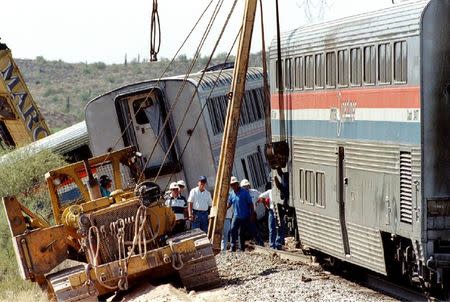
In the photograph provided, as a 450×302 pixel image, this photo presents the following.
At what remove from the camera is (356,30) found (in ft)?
63.5

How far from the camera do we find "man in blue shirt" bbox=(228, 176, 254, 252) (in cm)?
2694

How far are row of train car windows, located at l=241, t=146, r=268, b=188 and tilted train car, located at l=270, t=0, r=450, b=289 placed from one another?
10341 millimetres

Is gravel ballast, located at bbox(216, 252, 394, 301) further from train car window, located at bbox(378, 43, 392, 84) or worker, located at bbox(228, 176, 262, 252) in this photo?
train car window, located at bbox(378, 43, 392, 84)

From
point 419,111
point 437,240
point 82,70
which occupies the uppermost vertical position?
point 419,111

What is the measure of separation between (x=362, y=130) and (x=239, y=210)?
26.8ft

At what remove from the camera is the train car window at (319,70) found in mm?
20969

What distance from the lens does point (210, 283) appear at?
71.0ft

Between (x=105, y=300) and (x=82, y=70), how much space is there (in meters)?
93.7

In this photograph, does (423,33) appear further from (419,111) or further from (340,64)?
(340,64)

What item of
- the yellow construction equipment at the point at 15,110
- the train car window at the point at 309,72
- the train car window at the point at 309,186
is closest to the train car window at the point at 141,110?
the train car window at the point at 309,186

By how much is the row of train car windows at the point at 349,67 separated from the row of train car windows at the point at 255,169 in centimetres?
1069

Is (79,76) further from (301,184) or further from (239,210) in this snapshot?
(301,184)

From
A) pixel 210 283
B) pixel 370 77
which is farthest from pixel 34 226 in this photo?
pixel 370 77

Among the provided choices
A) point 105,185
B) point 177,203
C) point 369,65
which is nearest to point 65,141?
point 177,203
